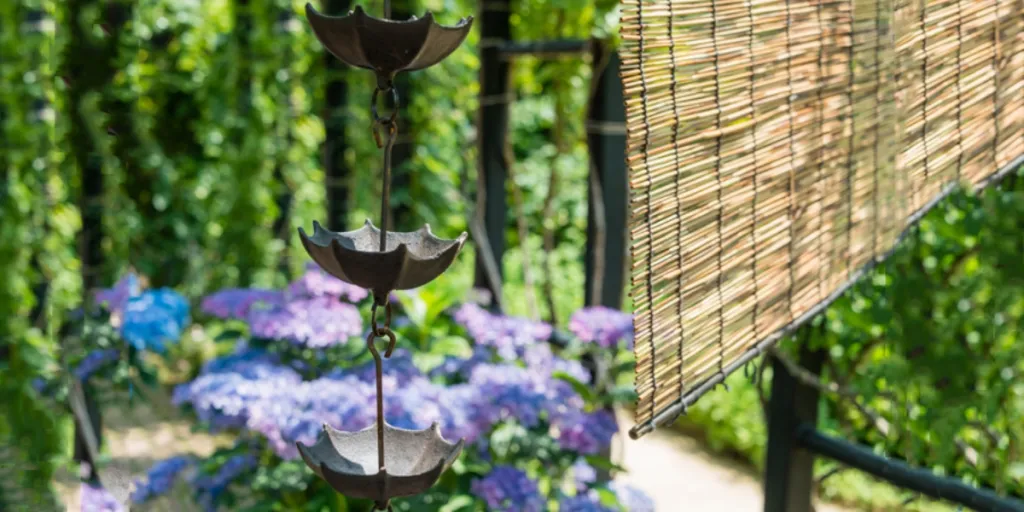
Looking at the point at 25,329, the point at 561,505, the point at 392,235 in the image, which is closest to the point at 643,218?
the point at 392,235

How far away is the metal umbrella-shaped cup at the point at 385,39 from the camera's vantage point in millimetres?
886

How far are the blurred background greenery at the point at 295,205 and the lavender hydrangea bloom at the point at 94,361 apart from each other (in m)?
0.11

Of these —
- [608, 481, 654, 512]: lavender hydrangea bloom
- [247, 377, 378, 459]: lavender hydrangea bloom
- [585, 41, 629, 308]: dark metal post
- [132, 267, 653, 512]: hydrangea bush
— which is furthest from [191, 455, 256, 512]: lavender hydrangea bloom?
[585, 41, 629, 308]: dark metal post

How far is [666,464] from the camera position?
3.55 m

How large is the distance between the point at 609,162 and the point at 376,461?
152 centimetres

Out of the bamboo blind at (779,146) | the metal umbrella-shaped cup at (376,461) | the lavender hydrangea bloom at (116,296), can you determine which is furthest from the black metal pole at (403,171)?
the metal umbrella-shaped cup at (376,461)

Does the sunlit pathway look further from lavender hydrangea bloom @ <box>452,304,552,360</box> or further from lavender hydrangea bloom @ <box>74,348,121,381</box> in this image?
lavender hydrangea bloom @ <box>74,348,121,381</box>

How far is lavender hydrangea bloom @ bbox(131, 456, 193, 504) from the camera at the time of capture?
75.6 inches

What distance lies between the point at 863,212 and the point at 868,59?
0.74ft

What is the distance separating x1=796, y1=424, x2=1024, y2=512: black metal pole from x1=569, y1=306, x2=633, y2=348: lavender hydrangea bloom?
46 centimetres

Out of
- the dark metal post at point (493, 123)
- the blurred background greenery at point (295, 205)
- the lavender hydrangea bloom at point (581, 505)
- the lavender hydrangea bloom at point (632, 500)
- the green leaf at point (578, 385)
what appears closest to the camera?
the blurred background greenery at point (295, 205)

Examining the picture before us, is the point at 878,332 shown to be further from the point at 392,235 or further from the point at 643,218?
the point at 392,235

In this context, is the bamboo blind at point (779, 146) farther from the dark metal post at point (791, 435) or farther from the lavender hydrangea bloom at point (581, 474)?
the lavender hydrangea bloom at point (581, 474)

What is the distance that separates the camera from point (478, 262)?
3018 mm
